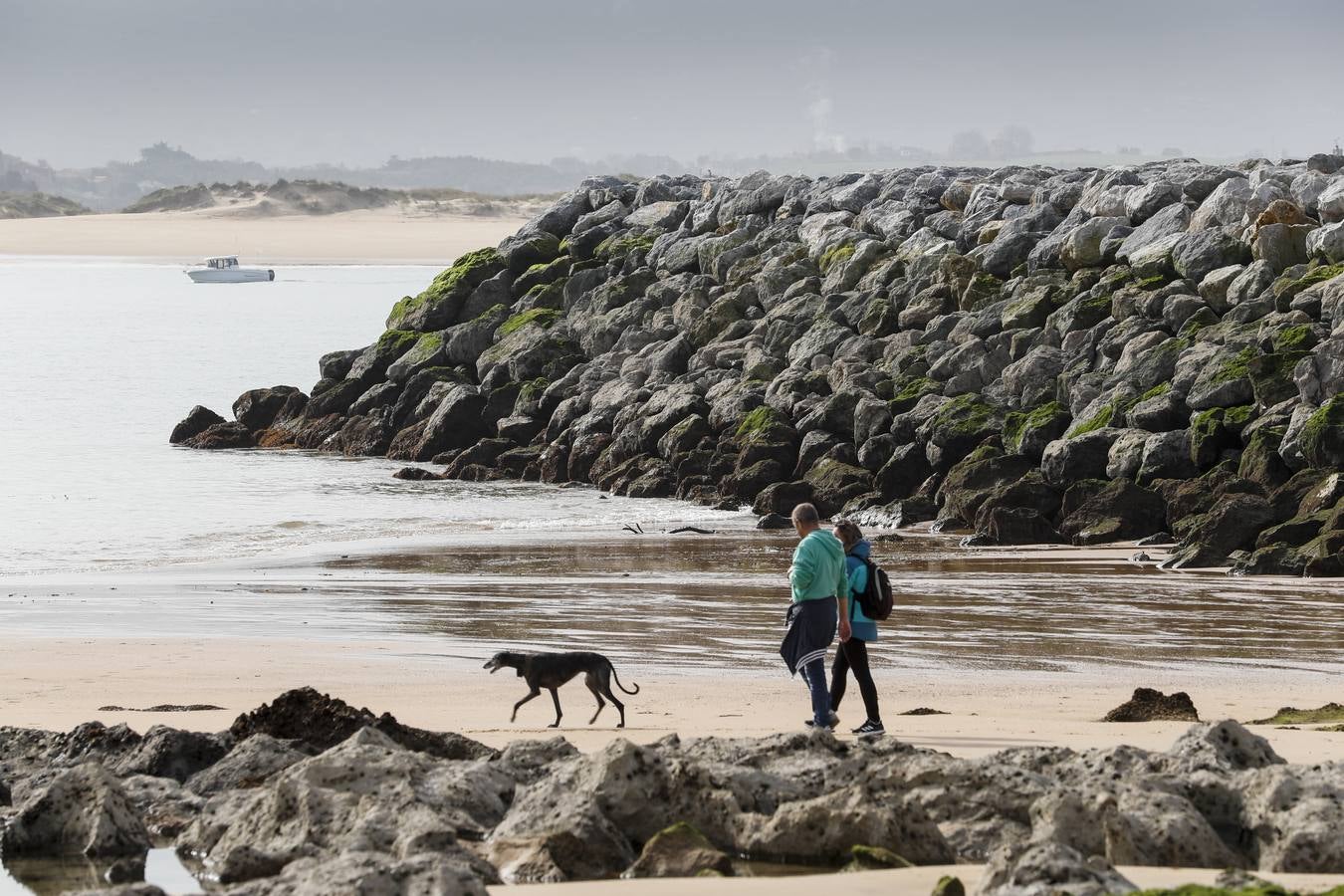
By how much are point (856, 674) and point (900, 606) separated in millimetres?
6758

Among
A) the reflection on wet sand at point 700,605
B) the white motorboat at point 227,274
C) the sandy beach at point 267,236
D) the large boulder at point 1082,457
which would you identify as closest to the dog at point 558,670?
the reflection on wet sand at point 700,605

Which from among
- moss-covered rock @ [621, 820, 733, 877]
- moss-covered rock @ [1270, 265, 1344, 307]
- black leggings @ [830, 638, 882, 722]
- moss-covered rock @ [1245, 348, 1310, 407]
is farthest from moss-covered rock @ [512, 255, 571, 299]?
moss-covered rock @ [621, 820, 733, 877]

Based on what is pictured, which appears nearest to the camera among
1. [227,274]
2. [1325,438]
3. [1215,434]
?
[1325,438]

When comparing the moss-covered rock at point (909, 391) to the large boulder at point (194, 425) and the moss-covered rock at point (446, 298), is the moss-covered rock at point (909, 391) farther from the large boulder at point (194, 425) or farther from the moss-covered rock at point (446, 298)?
the large boulder at point (194, 425)

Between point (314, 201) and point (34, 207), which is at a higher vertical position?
point (314, 201)

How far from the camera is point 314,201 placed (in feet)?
553

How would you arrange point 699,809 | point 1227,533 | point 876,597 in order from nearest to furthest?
1. point 699,809
2. point 876,597
3. point 1227,533

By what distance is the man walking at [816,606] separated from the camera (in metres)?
11.1

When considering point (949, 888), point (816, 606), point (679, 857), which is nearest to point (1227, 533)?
point (816, 606)

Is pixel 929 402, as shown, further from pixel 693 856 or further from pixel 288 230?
pixel 288 230

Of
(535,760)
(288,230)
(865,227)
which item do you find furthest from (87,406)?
(288,230)

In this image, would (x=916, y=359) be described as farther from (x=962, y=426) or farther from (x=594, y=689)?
(x=594, y=689)

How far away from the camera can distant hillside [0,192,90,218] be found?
176500mm

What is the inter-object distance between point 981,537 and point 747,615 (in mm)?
6047
